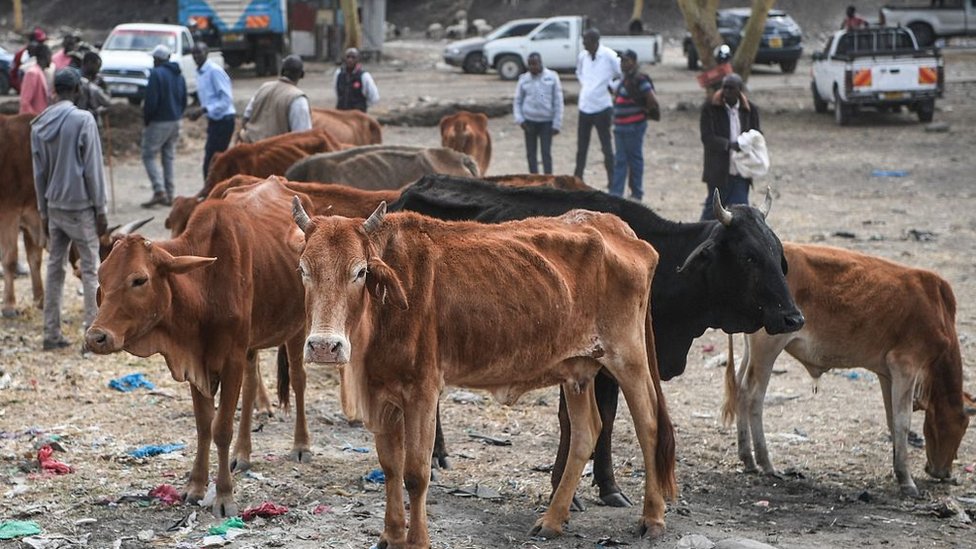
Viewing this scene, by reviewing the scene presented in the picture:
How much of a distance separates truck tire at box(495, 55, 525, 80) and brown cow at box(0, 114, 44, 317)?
2319 cm

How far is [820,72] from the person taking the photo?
2767 centimetres

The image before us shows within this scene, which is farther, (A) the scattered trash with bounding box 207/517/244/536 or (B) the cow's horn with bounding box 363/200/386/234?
(A) the scattered trash with bounding box 207/517/244/536

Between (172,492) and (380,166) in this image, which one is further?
(380,166)

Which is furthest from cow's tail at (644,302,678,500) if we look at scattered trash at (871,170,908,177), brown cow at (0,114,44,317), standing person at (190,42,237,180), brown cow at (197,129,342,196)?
scattered trash at (871,170,908,177)

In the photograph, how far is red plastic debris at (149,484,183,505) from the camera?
7.28 m

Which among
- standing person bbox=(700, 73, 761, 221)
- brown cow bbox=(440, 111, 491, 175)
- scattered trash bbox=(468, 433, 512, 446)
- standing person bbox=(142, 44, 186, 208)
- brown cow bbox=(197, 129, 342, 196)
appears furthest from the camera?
standing person bbox=(142, 44, 186, 208)

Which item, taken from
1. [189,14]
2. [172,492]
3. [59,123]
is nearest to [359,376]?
[172,492]

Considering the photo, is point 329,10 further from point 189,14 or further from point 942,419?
point 942,419

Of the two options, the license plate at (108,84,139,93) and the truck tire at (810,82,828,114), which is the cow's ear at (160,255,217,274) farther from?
the truck tire at (810,82,828,114)

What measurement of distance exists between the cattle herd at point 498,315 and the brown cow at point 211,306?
11mm

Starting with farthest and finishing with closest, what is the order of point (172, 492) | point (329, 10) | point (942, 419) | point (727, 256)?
1. point (329, 10)
2. point (942, 419)
3. point (727, 256)
4. point (172, 492)

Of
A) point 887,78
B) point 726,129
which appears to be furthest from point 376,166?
point 887,78

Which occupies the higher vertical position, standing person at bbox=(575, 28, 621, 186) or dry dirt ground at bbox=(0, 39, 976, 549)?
standing person at bbox=(575, 28, 621, 186)

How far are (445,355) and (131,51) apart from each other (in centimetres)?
2310
